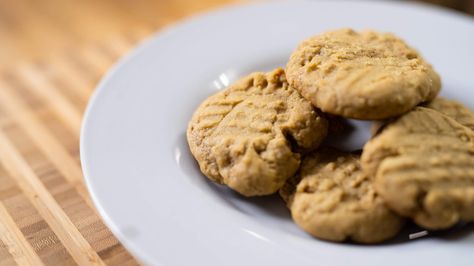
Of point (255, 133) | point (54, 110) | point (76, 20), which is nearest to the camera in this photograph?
point (255, 133)

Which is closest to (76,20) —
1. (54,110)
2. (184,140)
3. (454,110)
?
(54,110)

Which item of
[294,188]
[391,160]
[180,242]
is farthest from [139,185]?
[391,160]

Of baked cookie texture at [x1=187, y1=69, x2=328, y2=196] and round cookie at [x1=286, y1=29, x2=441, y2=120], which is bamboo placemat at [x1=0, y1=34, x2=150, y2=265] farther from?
round cookie at [x1=286, y1=29, x2=441, y2=120]

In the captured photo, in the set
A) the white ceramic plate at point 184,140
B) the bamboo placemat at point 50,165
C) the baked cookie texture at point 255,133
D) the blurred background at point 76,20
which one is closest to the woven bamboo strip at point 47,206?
the bamboo placemat at point 50,165

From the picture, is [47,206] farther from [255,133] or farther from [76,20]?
[76,20]

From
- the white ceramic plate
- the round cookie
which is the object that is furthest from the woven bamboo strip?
the round cookie
